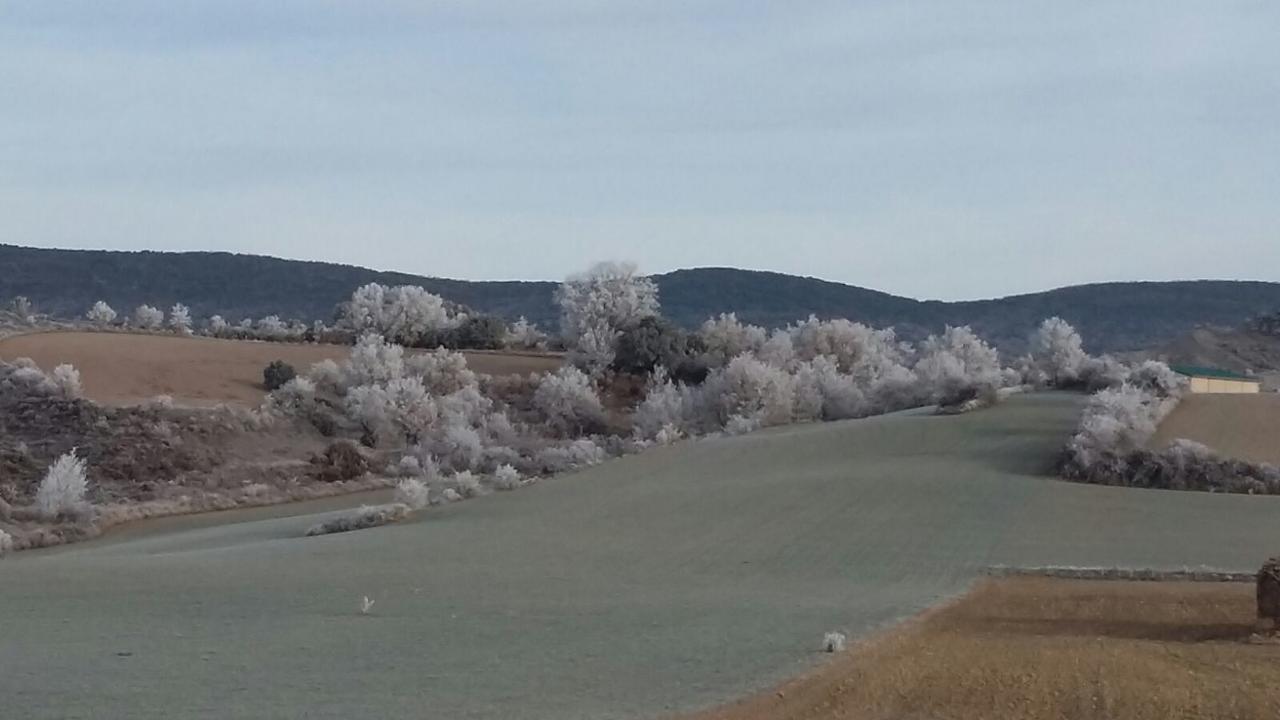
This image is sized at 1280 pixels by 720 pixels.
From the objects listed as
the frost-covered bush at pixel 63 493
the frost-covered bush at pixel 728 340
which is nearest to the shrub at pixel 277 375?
the frost-covered bush at pixel 728 340

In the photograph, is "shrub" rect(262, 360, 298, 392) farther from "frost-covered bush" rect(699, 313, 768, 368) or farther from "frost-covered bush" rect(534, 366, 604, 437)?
"frost-covered bush" rect(699, 313, 768, 368)

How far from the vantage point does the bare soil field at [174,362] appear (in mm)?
51500

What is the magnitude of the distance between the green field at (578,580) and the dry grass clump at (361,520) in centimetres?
51

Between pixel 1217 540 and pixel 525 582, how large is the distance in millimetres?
10276

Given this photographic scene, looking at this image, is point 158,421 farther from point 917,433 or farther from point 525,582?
point 525,582

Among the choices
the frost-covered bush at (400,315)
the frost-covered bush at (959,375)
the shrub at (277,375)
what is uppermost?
the frost-covered bush at (400,315)

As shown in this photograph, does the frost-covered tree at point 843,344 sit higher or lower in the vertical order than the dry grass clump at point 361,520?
higher

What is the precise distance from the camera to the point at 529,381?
2302 inches

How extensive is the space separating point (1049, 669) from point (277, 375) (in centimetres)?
4582

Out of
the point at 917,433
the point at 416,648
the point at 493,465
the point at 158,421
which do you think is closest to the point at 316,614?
the point at 416,648

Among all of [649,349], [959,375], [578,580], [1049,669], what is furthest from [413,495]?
[649,349]

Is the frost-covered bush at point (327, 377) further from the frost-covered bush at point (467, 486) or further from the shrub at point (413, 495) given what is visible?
the shrub at point (413, 495)

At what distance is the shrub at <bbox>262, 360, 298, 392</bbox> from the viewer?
54.6 metres

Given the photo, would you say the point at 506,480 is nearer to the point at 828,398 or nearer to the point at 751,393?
the point at 751,393
